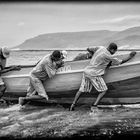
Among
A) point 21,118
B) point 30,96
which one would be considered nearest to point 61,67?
point 30,96

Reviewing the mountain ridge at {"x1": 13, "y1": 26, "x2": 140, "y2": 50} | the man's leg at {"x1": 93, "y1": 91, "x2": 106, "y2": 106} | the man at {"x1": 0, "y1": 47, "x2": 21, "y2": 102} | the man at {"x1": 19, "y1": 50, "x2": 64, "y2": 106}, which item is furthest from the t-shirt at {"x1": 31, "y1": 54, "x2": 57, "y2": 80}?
the mountain ridge at {"x1": 13, "y1": 26, "x2": 140, "y2": 50}

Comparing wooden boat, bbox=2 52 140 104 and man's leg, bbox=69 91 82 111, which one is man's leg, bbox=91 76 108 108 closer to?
wooden boat, bbox=2 52 140 104

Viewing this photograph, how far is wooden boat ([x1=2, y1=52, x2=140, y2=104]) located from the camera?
5395mm

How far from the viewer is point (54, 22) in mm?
6332

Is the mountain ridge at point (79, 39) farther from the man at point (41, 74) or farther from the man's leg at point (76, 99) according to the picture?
the man's leg at point (76, 99)

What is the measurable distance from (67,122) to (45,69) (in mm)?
1082

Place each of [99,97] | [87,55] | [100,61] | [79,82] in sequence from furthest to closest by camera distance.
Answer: [87,55]
[79,82]
[99,97]
[100,61]

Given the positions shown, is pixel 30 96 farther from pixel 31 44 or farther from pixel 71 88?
pixel 31 44

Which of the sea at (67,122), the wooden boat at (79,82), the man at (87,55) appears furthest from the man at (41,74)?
the man at (87,55)

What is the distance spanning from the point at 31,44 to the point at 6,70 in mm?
1377

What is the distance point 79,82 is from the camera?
5.62 meters

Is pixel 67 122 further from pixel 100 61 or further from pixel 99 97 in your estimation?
pixel 100 61

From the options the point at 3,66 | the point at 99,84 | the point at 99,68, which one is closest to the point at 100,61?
the point at 99,68

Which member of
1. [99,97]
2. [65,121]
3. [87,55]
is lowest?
[65,121]
